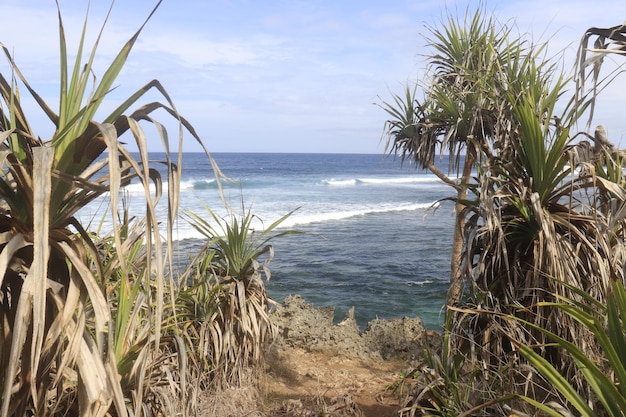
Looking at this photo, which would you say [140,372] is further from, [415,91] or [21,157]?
[415,91]

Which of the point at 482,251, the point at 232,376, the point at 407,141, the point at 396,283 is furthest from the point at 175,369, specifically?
the point at 396,283

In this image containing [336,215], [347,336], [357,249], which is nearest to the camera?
[347,336]

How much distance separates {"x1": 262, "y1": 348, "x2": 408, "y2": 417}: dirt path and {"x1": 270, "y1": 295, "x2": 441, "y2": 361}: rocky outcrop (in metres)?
0.18

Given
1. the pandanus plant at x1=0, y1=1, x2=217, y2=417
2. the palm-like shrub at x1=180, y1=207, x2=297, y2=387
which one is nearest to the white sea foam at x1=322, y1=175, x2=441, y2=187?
the palm-like shrub at x1=180, y1=207, x2=297, y2=387

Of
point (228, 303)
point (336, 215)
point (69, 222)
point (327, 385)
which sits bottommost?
point (336, 215)

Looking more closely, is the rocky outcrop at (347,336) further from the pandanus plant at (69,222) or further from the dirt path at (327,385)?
the pandanus plant at (69,222)

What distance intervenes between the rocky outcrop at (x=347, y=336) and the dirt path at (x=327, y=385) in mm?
178

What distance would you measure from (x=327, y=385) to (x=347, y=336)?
171 cm

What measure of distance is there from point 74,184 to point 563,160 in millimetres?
2822

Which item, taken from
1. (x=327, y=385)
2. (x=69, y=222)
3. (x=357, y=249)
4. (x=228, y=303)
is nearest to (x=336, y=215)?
(x=357, y=249)

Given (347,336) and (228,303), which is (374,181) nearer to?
(347,336)

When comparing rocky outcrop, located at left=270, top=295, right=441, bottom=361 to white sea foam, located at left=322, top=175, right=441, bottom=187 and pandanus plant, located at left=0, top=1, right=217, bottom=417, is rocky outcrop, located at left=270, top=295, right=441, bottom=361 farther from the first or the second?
white sea foam, located at left=322, top=175, right=441, bottom=187

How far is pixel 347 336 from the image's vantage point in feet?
27.7

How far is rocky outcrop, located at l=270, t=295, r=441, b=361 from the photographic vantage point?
8172mm
